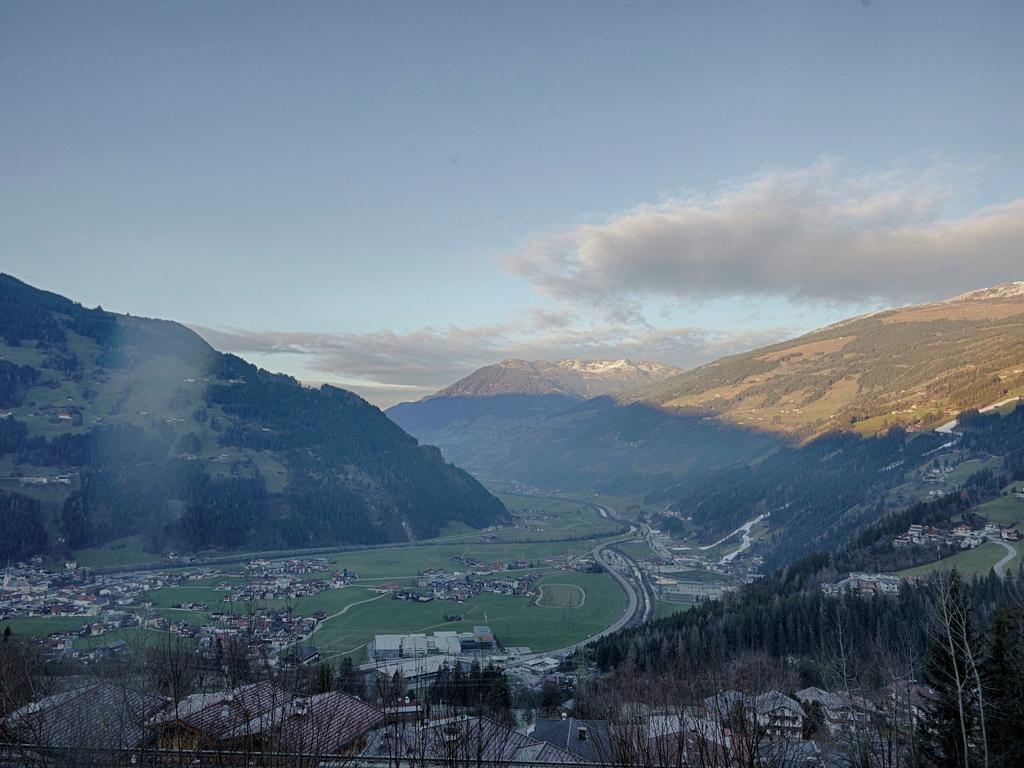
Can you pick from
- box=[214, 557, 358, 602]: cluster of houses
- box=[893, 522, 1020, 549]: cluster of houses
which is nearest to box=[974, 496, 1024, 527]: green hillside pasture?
box=[893, 522, 1020, 549]: cluster of houses

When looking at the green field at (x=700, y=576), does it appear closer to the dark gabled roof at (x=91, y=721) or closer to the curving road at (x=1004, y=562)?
the curving road at (x=1004, y=562)

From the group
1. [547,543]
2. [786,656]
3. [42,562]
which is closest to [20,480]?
[42,562]

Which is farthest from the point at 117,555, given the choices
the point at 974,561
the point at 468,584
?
the point at 974,561

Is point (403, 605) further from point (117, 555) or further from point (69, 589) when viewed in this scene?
point (117, 555)

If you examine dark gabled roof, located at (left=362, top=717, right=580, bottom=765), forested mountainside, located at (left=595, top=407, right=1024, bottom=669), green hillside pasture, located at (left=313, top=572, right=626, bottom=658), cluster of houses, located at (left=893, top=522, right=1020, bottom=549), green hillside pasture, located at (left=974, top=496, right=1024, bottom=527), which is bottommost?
green hillside pasture, located at (left=313, top=572, right=626, bottom=658)

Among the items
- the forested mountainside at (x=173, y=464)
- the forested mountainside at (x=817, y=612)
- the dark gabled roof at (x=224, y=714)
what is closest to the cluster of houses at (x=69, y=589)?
the forested mountainside at (x=173, y=464)

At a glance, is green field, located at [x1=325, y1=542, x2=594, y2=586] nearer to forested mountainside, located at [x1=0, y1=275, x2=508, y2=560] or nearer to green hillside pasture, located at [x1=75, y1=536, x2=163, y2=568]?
forested mountainside, located at [x1=0, y1=275, x2=508, y2=560]
